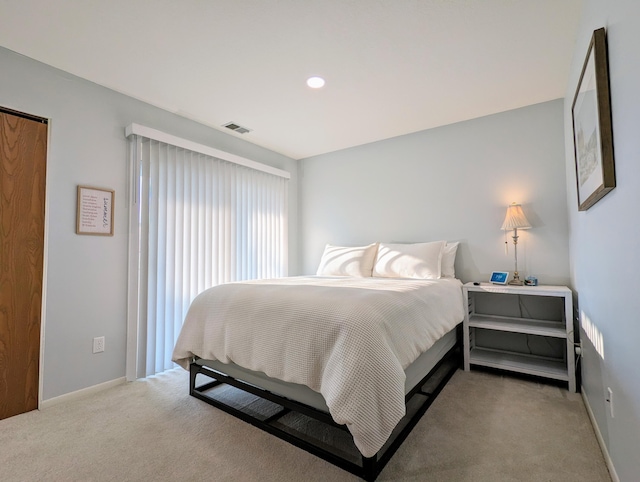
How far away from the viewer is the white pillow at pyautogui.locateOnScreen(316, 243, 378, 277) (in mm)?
3412

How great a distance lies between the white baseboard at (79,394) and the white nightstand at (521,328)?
2.90 metres

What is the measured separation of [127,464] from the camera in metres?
1.53

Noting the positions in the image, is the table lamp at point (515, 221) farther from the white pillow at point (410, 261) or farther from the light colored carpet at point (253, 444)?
the light colored carpet at point (253, 444)

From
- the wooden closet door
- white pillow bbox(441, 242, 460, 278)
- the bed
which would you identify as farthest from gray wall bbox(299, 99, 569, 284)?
the wooden closet door

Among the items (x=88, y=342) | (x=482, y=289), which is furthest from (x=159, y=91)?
(x=482, y=289)

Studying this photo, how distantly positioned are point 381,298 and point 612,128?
4.07ft

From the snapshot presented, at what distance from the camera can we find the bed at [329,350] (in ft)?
4.48

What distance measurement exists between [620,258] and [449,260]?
6.21 feet

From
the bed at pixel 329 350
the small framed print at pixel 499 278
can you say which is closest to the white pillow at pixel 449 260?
the small framed print at pixel 499 278

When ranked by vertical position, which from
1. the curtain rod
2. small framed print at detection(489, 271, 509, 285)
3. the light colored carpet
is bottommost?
the light colored carpet

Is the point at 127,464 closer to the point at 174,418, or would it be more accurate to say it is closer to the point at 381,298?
the point at 174,418

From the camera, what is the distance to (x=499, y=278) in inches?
110

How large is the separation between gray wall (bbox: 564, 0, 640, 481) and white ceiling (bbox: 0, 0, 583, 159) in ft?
1.69

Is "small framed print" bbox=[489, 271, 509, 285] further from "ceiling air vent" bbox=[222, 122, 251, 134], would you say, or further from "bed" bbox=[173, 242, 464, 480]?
"ceiling air vent" bbox=[222, 122, 251, 134]
